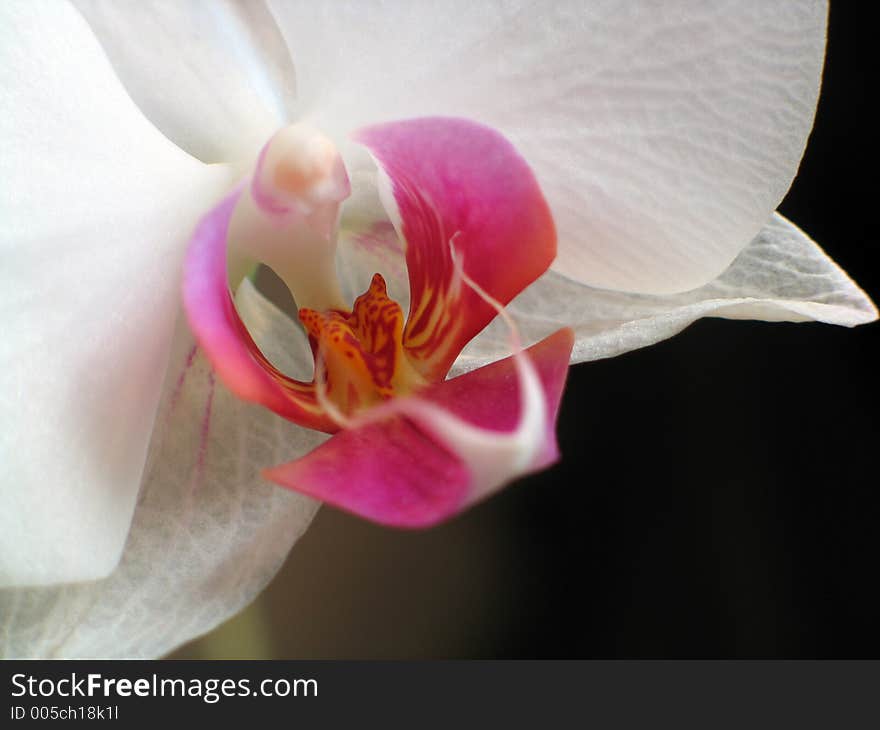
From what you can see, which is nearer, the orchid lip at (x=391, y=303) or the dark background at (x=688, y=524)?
the orchid lip at (x=391, y=303)

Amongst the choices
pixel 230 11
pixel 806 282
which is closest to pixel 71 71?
pixel 230 11

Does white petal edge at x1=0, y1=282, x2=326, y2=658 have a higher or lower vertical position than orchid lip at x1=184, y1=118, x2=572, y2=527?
lower

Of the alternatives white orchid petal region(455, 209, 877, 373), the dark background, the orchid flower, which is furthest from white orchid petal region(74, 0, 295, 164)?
the dark background

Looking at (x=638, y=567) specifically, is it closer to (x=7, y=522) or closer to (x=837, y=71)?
(x=837, y=71)

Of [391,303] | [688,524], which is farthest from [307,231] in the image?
[688,524]

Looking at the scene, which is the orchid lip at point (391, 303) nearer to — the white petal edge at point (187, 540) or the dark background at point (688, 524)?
the white petal edge at point (187, 540)

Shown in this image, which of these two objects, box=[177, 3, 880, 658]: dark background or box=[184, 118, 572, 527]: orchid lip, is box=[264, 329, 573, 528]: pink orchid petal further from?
box=[177, 3, 880, 658]: dark background

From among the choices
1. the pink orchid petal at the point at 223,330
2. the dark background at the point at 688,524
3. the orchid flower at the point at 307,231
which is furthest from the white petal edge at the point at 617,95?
the dark background at the point at 688,524
